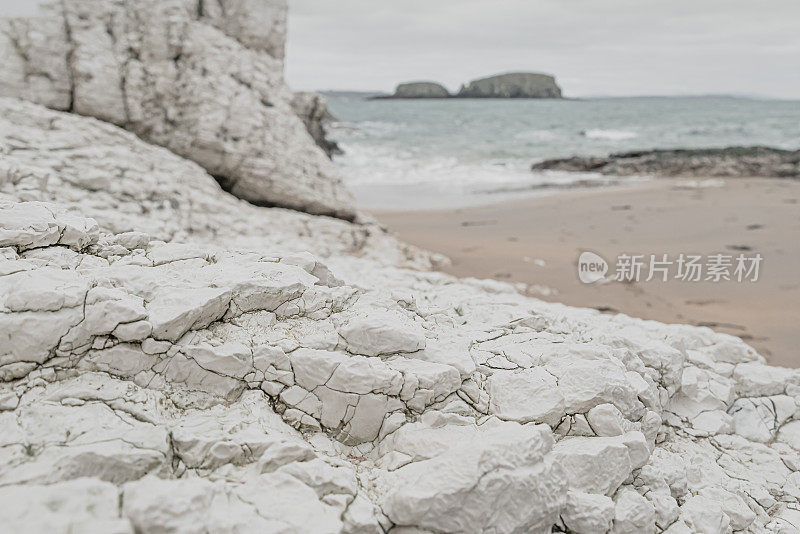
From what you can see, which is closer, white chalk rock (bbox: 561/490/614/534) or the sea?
A: white chalk rock (bbox: 561/490/614/534)

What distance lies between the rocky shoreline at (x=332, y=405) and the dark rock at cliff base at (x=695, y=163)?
1706 cm

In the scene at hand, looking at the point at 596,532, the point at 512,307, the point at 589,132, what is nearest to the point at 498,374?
the point at 596,532

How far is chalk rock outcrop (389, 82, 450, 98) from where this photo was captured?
126875mm

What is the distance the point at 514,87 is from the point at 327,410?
135m

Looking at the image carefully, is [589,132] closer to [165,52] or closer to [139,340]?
[165,52]

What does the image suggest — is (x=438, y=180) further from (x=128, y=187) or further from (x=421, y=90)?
(x=421, y=90)

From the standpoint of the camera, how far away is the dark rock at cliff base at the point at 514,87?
125m

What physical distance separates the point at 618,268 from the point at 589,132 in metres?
39.7

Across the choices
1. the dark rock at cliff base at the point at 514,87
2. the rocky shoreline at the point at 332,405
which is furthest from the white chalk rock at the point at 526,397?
the dark rock at cliff base at the point at 514,87

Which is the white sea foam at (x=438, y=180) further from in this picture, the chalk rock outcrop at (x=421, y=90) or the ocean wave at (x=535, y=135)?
the chalk rock outcrop at (x=421, y=90)

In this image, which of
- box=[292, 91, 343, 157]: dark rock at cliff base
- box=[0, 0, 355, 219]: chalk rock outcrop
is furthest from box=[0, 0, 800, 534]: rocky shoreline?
box=[292, 91, 343, 157]: dark rock at cliff base

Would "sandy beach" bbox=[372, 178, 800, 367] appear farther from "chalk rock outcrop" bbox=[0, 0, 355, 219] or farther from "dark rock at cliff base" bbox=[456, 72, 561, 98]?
"dark rock at cliff base" bbox=[456, 72, 561, 98]

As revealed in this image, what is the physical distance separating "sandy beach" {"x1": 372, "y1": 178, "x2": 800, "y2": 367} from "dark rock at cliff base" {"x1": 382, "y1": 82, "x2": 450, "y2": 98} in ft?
387

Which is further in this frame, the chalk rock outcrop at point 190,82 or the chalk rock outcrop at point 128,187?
the chalk rock outcrop at point 190,82
